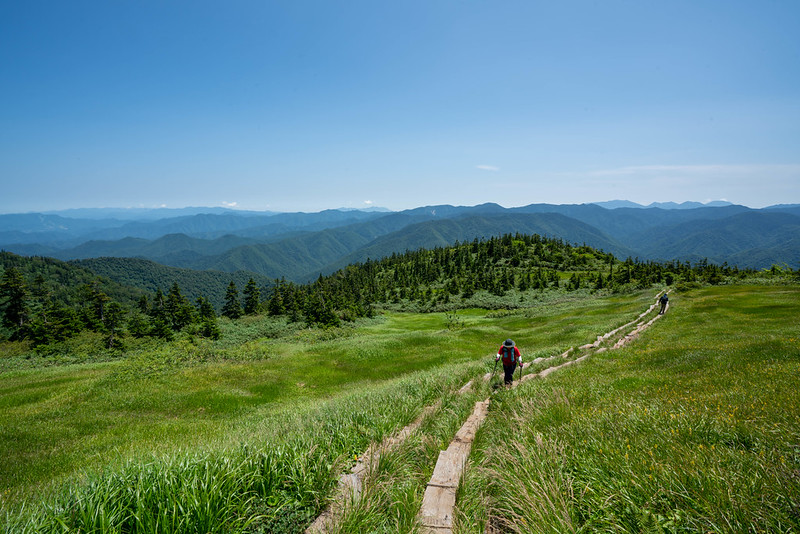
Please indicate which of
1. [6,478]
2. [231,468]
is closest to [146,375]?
→ [6,478]

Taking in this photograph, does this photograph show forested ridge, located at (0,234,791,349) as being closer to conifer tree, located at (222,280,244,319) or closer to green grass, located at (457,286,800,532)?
conifer tree, located at (222,280,244,319)

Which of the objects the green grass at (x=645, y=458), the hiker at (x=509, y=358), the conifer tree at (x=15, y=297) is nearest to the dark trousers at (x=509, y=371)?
the hiker at (x=509, y=358)

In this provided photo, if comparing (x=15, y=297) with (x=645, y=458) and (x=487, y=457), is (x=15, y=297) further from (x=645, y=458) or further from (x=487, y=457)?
(x=645, y=458)

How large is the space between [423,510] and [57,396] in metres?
19.1

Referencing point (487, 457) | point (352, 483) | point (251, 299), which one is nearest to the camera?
point (352, 483)

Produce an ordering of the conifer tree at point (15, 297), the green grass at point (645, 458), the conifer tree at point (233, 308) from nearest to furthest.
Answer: the green grass at point (645, 458)
the conifer tree at point (15, 297)
the conifer tree at point (233, 308)

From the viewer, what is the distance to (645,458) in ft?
14.0

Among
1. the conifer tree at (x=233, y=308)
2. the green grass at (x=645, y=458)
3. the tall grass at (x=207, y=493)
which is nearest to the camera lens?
the green grass at (x=645, y=458)

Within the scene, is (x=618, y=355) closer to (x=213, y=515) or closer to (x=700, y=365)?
(x=700, y=365)

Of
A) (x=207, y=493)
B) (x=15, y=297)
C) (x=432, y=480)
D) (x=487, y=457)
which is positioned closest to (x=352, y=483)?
(x=432, y=480)

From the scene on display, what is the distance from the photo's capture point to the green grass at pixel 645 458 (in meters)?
3.31

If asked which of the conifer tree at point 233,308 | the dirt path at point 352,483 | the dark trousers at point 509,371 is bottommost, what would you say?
the conifer tree at point 233,308

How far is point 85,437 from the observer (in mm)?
9922

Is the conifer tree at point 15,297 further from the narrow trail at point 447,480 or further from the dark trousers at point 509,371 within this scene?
the narrow trail at point 447,480
